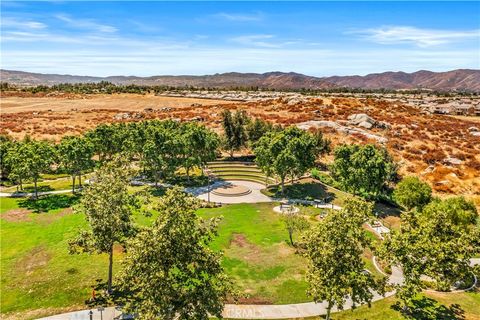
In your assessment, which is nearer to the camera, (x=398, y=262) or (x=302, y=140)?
(x=398, y=262)

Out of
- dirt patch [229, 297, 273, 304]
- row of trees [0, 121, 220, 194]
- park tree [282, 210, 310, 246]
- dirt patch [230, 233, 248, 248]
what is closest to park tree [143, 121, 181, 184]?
row of trees [0, 121, 220, 194]

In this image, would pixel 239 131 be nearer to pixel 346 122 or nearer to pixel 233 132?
pixel 233 132

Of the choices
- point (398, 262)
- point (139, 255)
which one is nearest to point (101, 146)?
point (139, 255)

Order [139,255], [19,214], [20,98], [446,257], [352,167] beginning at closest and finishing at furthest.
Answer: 1. [139,255]
2. [446,257]
3. [19,214]
4. [352,167]
5. [20,98]

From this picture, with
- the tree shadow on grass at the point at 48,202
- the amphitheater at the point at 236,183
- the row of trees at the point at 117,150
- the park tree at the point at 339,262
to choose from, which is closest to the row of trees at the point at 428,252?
the park tree at the point at 339,262

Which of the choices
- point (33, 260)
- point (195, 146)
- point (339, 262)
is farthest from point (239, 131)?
point (339, 262)

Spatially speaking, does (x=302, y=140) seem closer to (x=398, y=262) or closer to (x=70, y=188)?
(x=398, y=262)

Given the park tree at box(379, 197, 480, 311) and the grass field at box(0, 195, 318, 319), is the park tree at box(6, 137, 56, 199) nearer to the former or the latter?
the grass field at box(0, 195, 318, 319)
